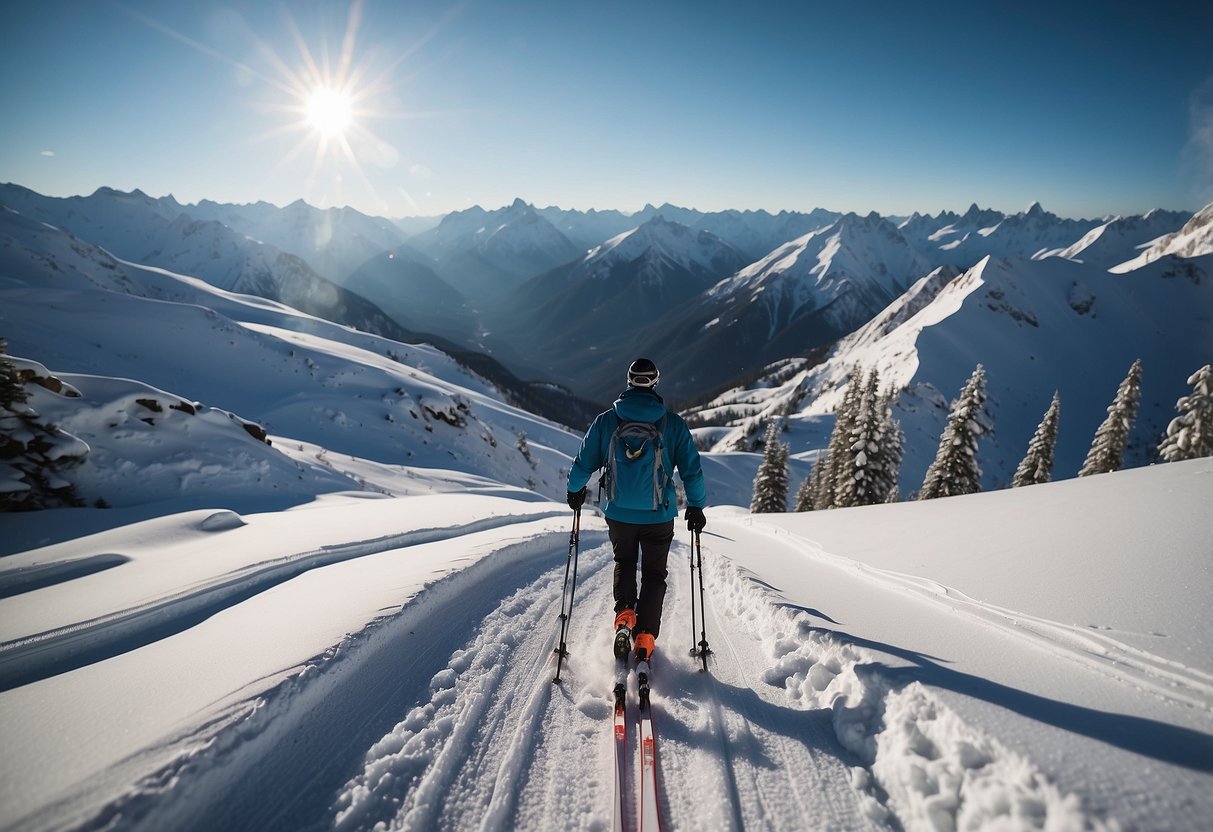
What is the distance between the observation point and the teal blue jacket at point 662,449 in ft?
16.5

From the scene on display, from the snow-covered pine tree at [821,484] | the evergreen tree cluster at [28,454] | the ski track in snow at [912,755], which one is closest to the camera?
the ski track in snow at [912,755]

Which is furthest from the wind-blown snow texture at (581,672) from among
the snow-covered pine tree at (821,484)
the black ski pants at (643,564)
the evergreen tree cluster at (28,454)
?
the snow-covered pine tree at (821,484)

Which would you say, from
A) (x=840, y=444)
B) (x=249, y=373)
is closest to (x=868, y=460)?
(x=840, y=444)

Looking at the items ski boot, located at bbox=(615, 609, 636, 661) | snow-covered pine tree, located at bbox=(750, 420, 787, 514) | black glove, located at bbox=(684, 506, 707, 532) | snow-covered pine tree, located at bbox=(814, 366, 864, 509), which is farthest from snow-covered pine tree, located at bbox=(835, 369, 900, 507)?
ski boot, located at bbox=(615, 609, 636, 661)

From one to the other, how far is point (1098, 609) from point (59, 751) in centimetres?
813

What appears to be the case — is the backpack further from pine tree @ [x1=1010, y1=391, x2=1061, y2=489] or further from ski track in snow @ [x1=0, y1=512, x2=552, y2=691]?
pine tree @ [x1=1010, y1=391, x2=1061, y2=489]

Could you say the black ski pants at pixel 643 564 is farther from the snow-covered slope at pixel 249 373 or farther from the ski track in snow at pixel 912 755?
the snow-covered slope at pixel 249 373

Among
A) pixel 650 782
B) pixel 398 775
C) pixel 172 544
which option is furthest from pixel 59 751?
pixel 172 544

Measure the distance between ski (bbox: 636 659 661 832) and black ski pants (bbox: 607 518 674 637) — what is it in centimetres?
62

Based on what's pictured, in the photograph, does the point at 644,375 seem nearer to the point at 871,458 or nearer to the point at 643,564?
the point at 643,564

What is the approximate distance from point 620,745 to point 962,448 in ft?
105

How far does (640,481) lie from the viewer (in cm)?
500

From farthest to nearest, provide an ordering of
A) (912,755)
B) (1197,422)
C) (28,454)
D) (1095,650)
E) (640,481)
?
1. (1197,422)
2. (28,454)
3. (640,481)
4. (1095,650)
5. (912,755)

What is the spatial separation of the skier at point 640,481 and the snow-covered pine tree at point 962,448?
93.1ft
